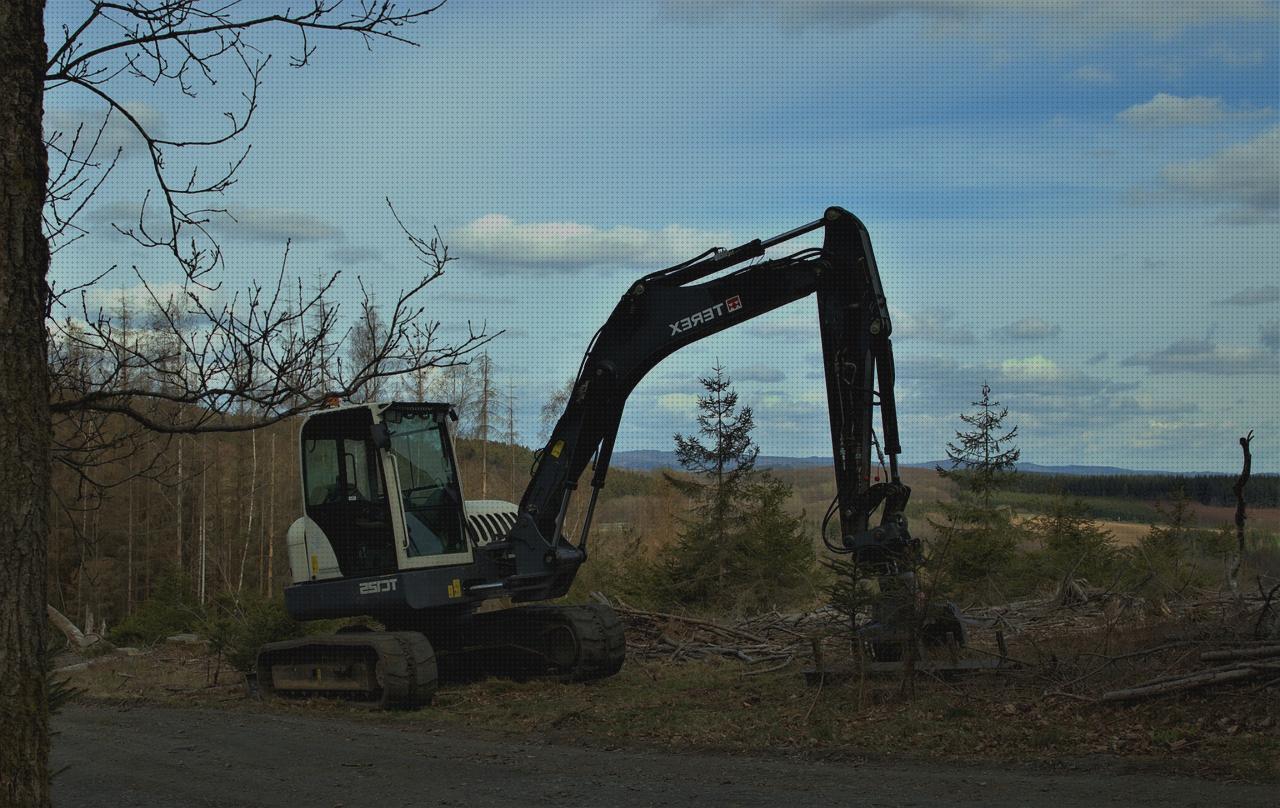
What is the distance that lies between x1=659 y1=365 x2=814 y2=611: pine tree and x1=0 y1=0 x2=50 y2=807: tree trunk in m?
20.4

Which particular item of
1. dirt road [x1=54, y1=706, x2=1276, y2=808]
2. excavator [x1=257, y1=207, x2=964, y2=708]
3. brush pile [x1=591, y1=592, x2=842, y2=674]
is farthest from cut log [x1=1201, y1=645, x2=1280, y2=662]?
brush pile [x1=591, y1=592, x2=842, y2=674]

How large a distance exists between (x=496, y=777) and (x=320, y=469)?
5260mm

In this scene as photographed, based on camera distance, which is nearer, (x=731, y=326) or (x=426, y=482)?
(x=731, y=326)

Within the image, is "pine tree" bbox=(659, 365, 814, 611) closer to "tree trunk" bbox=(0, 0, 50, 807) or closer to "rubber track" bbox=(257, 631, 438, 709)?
"rubber track" bbox=(257, 631, 438, 709)

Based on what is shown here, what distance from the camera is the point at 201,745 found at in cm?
1027

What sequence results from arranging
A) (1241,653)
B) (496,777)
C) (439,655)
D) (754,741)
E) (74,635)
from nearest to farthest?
(496,777) → (1241,653) → (754,741) → (439,655) → (74,635)

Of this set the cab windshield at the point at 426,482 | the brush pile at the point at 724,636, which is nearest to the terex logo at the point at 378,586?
the cab windshield at the point at 426,482

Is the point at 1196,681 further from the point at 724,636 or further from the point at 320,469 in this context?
the point at 320,469

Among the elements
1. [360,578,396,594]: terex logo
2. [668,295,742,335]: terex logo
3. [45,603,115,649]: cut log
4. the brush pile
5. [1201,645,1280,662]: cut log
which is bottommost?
[45,603,115,649]: cut log

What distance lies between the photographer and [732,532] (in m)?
25.4

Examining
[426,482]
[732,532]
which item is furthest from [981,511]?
[426,482]

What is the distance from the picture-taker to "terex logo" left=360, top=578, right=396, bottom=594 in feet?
40.3

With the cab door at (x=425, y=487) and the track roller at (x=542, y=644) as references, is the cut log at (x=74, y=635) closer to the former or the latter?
the track roller at (x=542, y=644)

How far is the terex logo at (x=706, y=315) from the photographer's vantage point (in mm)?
11984
